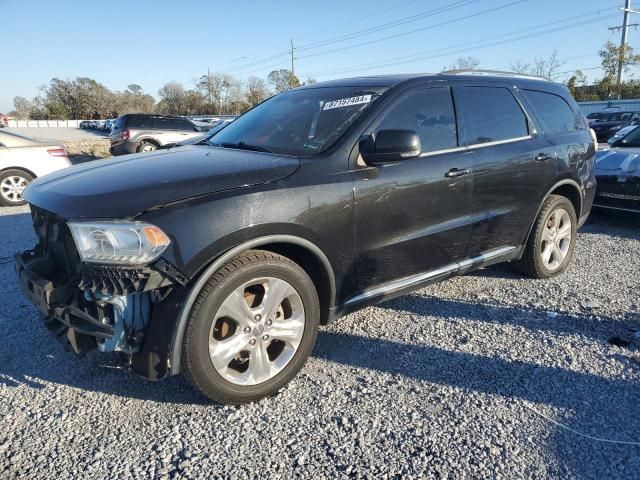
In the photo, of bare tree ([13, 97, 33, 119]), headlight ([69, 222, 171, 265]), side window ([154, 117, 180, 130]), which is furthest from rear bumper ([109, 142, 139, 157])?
bare tree ([13, 97, 33, 119])

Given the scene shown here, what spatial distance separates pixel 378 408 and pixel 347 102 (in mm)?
2022

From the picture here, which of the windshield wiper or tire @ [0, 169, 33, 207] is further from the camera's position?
tire @ [0, 169, 33, 207]

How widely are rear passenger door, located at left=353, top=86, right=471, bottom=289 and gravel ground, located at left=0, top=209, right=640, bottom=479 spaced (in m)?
0.58

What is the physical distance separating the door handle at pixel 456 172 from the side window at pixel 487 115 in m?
0.23

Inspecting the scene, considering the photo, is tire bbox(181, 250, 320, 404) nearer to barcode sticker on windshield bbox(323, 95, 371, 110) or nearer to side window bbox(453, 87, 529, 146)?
barcode sticker on windshield bbox(323, 95, 371, 110)

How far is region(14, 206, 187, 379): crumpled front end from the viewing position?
225 centimetres

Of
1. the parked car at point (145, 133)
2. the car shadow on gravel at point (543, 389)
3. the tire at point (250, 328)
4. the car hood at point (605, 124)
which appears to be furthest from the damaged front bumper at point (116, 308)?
the car hood at point (605, 124)

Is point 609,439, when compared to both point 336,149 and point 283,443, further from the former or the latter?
point 336,149

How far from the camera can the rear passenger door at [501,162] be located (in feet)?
11.9

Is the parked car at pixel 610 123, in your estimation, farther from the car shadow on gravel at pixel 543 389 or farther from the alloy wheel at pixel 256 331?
the alloy wheel at pixel 256 331

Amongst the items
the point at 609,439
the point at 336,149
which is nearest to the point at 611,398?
the point at 609,439

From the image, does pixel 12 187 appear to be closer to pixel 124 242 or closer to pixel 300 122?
pixel 300 122

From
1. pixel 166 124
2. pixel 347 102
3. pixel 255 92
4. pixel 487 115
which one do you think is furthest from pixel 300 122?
pixel 255 92

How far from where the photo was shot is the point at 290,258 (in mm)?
2814
